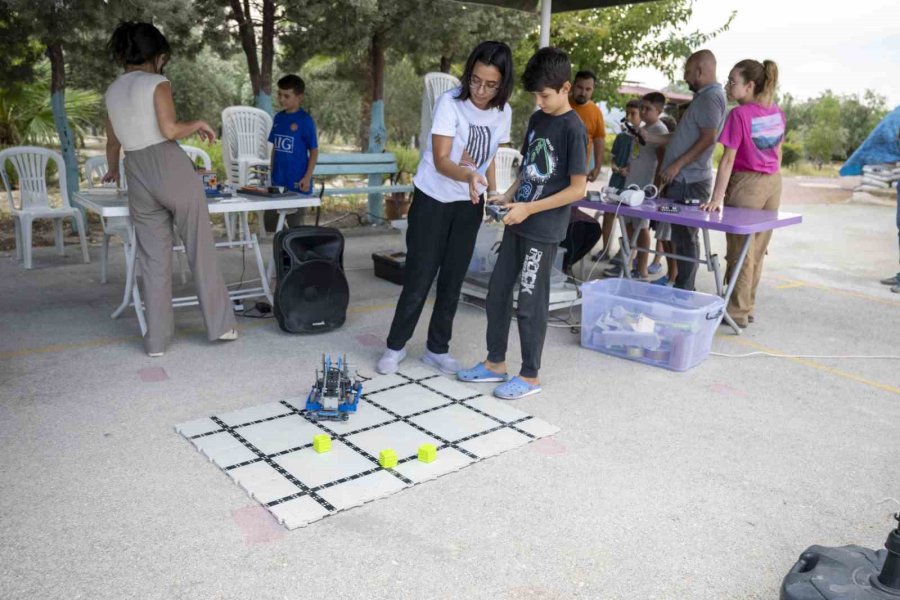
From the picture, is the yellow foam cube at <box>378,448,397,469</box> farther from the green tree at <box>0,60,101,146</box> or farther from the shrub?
the shrub

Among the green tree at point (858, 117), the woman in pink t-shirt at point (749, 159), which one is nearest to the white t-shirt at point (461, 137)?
the woman in pink t-shirt at point (749, 159)

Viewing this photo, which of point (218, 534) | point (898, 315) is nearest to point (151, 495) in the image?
point (218, 534)

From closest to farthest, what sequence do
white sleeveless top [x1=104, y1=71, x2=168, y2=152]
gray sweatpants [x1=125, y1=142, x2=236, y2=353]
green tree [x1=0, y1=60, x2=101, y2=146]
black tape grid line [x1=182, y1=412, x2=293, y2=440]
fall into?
black tape grid line [x1=182, y1=412, x2=293, y2=440] < white sleeveless top [x1=104, y1=71, x2=168, y2=152] < gray sweatpants [x1=125, y1=142, x2=236, y2=353] < green tree [x1=0, y1=60, x2=101, y2=146]

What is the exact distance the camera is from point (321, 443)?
9.96ft

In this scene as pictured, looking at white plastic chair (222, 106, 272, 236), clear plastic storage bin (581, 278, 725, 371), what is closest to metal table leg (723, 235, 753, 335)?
clear plastic storage bin (581, 278, 725, 371)

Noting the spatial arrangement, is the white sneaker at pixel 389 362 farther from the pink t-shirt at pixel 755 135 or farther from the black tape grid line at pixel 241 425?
the pink t-shirt at pixel 755 135

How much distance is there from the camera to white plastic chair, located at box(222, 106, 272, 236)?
746 centimetres

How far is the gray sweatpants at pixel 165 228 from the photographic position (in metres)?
3.97

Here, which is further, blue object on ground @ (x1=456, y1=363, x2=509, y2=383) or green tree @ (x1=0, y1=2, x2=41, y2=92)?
green tree @ (x1=0, y1=2, x2=41, y2=92)

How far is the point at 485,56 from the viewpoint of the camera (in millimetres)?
3381

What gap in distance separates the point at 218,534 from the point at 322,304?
226 cm

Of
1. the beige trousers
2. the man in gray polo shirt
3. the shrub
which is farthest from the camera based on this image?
the shrub

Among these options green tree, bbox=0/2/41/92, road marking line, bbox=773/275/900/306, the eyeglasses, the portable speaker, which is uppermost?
green tree, bbox=0/2/41/92

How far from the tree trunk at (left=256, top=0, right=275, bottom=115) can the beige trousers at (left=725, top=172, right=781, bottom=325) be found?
5.28 metres
